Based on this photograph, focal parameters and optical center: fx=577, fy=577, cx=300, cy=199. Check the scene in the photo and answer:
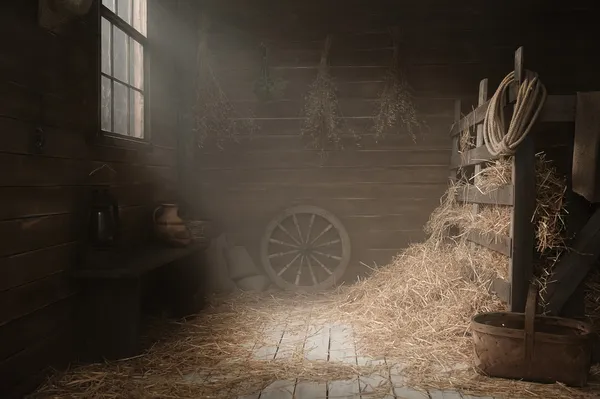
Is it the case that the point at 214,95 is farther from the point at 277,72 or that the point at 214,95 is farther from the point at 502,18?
the point at 502,18

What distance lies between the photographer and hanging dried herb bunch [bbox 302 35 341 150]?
5281 mm

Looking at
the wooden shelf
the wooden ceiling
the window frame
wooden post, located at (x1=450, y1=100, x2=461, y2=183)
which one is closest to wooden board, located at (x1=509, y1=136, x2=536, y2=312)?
wooden post, located at (x1=450, y1=100, x2=461, y2=183)

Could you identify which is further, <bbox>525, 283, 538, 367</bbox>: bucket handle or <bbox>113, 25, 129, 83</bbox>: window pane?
<bbox>113, 25, 129, 83</bbox>: window pane

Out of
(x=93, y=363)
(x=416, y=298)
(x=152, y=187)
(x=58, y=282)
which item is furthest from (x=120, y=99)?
(x=416, y=298)

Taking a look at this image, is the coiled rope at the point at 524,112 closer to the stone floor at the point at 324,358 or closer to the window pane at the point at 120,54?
the stone floor at the point at 324,358

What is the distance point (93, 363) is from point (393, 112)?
334 centimetres

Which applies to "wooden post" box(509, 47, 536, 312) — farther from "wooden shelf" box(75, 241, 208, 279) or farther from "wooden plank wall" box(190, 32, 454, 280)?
"wooden plank wall" box(190, 32, 454, 280)

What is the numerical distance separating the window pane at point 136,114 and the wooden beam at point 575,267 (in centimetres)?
294

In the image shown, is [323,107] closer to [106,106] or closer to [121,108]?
[121,108]

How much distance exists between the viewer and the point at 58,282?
3.01 m

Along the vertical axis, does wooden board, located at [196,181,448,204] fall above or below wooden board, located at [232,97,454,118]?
below

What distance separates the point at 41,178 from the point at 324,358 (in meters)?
1.80

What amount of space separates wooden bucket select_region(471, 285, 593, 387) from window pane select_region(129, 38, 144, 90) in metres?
2.85

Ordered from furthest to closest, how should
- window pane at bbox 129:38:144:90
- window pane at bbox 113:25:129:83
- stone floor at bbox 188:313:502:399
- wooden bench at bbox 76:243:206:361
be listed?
window pane at bbox 129:38:144:90
window pane at bbox 113:25:129:83
wooden bench at bbox 76:243:206:361
stone floor at bbox 188:313:502:399
